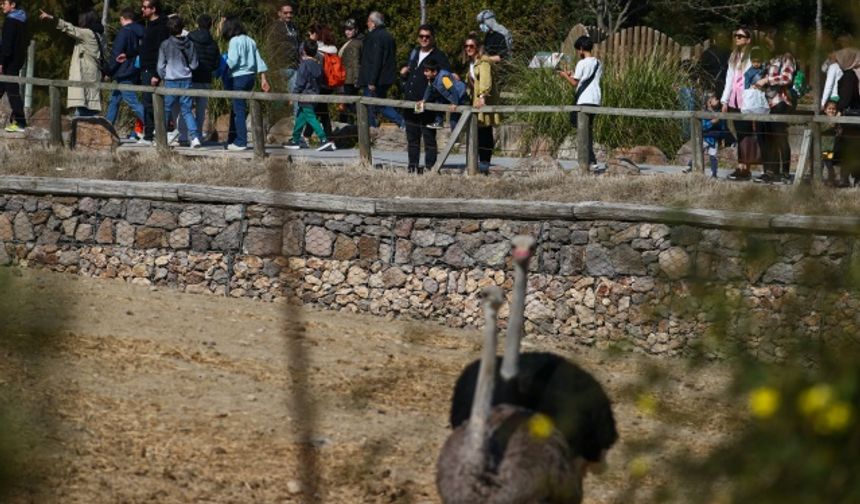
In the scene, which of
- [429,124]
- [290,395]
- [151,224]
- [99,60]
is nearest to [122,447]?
[290,395]

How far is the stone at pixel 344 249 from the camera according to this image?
554 inches

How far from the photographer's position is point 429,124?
15.1m

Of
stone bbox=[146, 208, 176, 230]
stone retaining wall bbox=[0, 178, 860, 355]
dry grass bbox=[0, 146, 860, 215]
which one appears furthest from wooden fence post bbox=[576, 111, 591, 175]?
stone bbox=[146, 208, 176, 230]

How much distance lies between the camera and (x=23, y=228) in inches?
592

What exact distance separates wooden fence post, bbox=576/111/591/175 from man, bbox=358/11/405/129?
254 cm

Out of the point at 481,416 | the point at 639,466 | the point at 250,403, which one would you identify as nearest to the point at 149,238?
the point at 250,403

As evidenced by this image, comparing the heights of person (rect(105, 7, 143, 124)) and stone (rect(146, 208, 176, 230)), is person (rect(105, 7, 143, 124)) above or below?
above

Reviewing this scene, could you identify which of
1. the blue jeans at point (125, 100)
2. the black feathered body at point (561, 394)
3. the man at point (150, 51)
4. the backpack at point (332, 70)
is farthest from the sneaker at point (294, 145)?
the black feathered body at point (561, 394)

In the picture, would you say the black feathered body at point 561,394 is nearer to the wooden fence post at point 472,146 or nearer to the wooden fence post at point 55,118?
the wooden fence post at point 472,146

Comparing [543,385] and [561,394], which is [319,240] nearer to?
[543,385]

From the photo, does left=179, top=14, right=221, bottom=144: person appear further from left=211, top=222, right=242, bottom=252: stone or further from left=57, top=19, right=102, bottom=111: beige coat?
left=211, top=222, right=242, bottom=252: stone

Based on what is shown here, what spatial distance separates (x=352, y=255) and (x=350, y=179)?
0.88 m

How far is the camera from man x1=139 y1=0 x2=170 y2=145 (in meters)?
16.1

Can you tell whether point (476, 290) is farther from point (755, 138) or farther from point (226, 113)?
point (226, 113)
